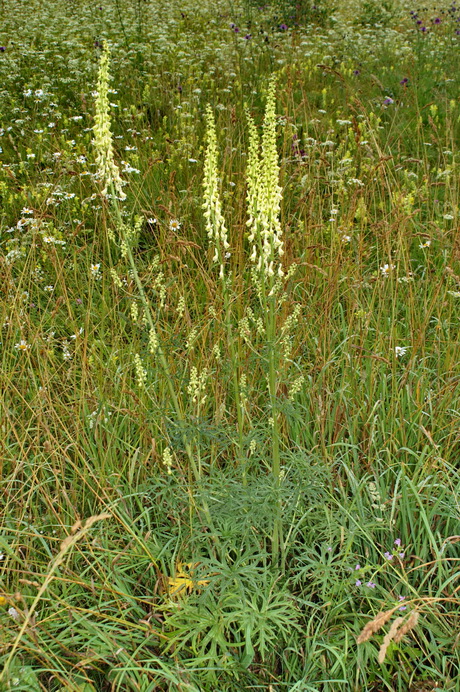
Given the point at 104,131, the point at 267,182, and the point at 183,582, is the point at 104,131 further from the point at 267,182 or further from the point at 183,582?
the point at 183,582

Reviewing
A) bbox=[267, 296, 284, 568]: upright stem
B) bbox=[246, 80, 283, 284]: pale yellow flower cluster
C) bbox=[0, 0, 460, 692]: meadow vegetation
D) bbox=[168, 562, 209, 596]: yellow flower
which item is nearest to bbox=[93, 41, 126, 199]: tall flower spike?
bbox=[0, 0, 460, 692]: meadow vegetation

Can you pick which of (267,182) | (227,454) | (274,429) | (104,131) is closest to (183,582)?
(274,429)

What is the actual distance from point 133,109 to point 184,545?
4.15 m

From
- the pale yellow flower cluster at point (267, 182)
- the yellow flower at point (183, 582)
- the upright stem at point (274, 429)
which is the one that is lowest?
the yellow flower at point (183, 582)

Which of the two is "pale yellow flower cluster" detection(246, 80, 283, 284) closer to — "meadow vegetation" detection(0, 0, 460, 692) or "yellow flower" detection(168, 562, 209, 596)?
"meadow vegetation" detection(0, 0, 460, 692)

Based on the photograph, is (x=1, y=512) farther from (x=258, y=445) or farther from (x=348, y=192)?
(x=348, y=192)

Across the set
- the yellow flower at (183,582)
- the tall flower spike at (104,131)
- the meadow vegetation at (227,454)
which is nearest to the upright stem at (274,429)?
the meadow vegetation at (227,454)

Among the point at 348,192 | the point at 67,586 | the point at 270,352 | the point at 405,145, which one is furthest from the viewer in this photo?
the point at 405,145

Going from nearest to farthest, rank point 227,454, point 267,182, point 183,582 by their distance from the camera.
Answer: point 267,182 → point 183,582 → point 227,454

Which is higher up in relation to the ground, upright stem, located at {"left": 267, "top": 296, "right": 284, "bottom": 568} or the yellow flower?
upright stem, located at {"left": 267, "top": 296, "right": 284, "bottom": 568}

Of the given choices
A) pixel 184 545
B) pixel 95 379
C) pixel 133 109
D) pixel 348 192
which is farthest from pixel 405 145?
pixel 184 545

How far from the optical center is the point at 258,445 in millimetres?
2459

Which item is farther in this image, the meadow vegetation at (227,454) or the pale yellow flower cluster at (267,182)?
the meadow vegetation at (227,454)

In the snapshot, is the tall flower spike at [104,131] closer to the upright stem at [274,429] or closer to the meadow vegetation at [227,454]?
the meadow vegetation at [227,454]
